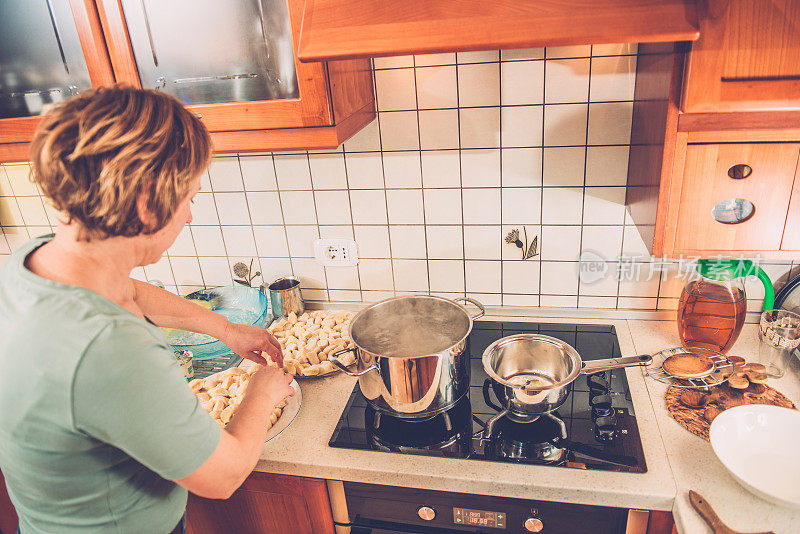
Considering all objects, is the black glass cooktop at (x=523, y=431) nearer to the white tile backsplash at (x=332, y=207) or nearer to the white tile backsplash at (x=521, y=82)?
the white tile backsplash at (x=332, y=207)

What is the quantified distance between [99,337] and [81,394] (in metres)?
0.08

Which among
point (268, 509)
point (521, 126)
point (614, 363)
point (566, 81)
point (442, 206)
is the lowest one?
point (268, 509)

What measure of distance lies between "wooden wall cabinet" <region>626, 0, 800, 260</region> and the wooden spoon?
1.52 ft

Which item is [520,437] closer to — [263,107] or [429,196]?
[429,196]

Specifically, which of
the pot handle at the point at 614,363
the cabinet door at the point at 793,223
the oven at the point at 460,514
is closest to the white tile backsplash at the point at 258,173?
the oven at the point at 460,514

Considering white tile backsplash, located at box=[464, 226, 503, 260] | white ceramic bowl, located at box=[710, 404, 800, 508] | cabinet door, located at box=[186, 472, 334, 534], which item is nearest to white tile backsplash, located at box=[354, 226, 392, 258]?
white tile backsplash, located at box=[464, 226, 503, 260]

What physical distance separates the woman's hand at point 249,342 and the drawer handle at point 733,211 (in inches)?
39.2

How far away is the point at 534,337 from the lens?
4.32 ft

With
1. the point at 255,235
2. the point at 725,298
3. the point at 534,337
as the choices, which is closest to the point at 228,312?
the point at 255,235

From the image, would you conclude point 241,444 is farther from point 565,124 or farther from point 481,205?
point 565,124

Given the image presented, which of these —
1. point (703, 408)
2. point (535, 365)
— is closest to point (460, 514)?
point (535, 365)

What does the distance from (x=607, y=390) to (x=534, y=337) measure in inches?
8.1

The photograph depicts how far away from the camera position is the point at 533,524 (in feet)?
3.48

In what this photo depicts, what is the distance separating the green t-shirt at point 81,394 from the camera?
723 mm
